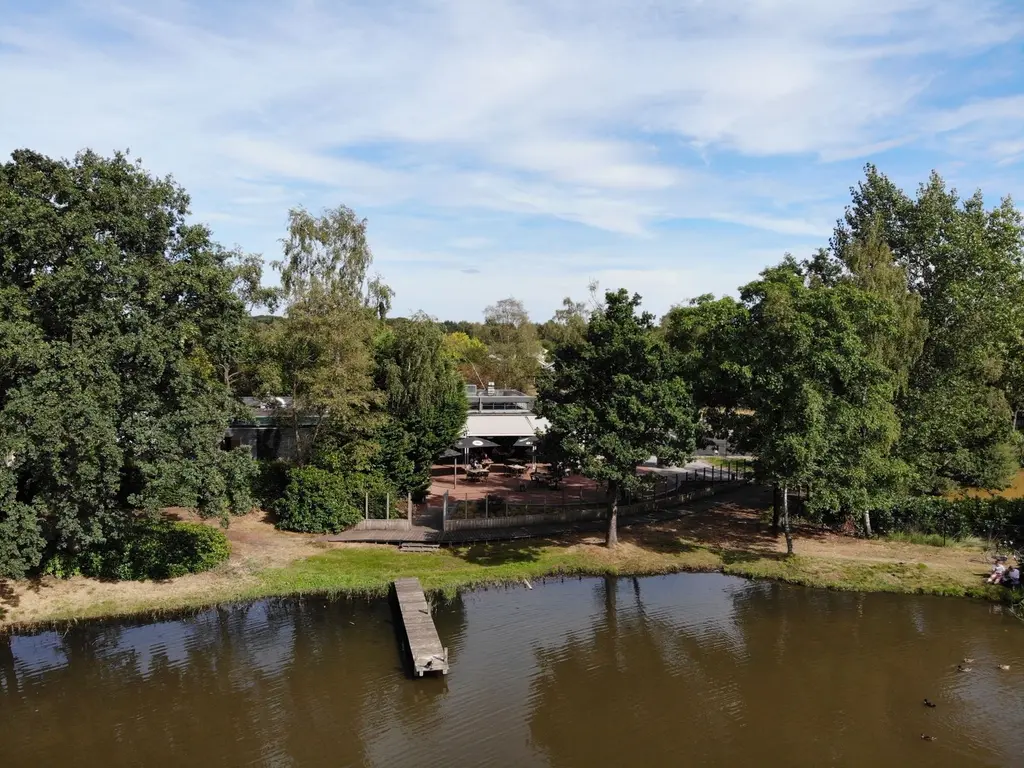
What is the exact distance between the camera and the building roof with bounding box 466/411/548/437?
43469 mm

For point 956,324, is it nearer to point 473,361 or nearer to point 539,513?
point 539,513

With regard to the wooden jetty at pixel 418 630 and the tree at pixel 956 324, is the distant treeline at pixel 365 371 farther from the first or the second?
the wooden jetty at pixel 418 630

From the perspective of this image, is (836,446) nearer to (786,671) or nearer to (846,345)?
(846,345)

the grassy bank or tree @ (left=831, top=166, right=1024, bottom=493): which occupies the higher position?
tree @ (left=831, top=166, right=1024, bottom=493)

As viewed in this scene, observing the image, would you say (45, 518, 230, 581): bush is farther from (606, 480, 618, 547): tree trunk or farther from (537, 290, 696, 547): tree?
(606, 480, 618, 547): tree trunk

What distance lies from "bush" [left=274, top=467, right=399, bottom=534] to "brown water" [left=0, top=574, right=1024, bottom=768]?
640 cm

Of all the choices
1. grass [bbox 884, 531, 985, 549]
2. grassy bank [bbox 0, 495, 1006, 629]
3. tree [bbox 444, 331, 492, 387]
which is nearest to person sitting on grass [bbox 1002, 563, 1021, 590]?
grassy bank [bbox 0, 495, 1006, 629]

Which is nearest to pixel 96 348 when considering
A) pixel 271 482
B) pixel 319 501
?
pixel 319 501

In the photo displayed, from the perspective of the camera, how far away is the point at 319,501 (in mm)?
30203

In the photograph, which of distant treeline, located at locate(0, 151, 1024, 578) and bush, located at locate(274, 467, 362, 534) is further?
bush, located at locate(274, 467, 362, 534)

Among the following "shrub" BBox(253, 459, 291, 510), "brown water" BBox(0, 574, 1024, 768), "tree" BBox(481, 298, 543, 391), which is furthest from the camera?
"tree" BBox(481, 298, 543, 391)

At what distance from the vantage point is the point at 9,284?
20.8 m

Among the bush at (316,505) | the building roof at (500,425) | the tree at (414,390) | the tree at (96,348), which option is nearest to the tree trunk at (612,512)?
the tree at (414,390)

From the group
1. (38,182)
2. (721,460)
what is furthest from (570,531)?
(721,460)
